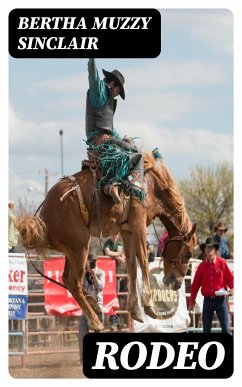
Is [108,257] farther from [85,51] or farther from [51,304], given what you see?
[85,51]

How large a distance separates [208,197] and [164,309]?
19.7 meters

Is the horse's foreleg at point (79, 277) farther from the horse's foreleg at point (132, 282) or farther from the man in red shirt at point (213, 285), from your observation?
the man in red shirt at point (213, 285)

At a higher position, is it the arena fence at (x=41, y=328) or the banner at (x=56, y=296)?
the banner at (x=56, y=296)

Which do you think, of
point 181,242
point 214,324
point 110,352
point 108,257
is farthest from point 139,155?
point 214,324

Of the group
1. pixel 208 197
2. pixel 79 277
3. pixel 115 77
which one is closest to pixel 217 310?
pixel 79 277

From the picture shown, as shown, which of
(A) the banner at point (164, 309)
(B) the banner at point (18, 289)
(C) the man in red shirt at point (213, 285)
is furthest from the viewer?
(A) the banner at point (164, 309)

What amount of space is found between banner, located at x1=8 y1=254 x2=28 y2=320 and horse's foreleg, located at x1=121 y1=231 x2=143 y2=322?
3.53 metres

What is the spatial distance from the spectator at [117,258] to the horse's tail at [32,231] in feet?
10.7

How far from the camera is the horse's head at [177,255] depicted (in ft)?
34.0

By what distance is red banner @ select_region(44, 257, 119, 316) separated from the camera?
13.4m

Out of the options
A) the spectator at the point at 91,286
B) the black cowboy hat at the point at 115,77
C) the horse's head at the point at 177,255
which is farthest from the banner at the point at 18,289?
the black cowboy hat at the point at 115,77

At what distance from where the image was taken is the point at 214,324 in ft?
59.5

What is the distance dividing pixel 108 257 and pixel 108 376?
6411mm

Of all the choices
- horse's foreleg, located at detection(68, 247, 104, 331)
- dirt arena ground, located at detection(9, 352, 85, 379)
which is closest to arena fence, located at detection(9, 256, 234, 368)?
dirt arena ground, located at detection(9, 352, 85, 379)
